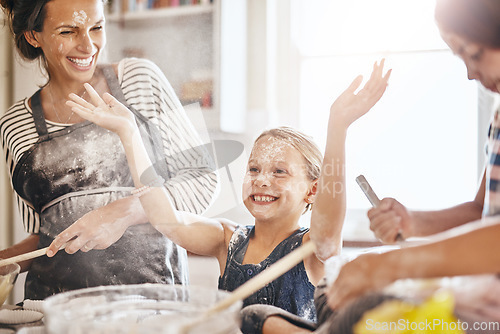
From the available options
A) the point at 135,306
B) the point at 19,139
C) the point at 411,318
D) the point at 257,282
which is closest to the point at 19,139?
the point at 19,139

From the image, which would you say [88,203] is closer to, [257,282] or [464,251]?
[257,282]

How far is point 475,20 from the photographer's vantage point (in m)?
0.46

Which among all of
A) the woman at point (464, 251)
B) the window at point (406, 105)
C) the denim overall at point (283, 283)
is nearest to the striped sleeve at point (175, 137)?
the denim overall at point (283, 283)

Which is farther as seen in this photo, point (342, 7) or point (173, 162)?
point (173, 162)

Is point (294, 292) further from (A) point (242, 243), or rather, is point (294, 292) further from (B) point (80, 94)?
(B) point (80, 94)

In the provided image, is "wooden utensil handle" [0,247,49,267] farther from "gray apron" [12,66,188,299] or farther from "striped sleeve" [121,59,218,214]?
"striped sleeve" [121,59,218,214]

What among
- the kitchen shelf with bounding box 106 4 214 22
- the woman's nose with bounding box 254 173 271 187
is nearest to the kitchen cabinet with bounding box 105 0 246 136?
the kitchen shelf with bounding box 106 4 214 22

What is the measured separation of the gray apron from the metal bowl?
45 mm

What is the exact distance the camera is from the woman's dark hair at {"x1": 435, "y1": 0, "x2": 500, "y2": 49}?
448 mm

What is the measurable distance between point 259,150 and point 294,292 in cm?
22

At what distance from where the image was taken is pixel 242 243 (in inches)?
31.8

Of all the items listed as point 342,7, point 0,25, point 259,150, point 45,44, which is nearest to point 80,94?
point 45,44

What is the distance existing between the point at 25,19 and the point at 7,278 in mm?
438

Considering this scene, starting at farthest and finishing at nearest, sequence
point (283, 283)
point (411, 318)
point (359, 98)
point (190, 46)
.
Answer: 1. point (190, 46)
2. point (283, 283)
3. point (359, 98)
4. point (411, 318)
